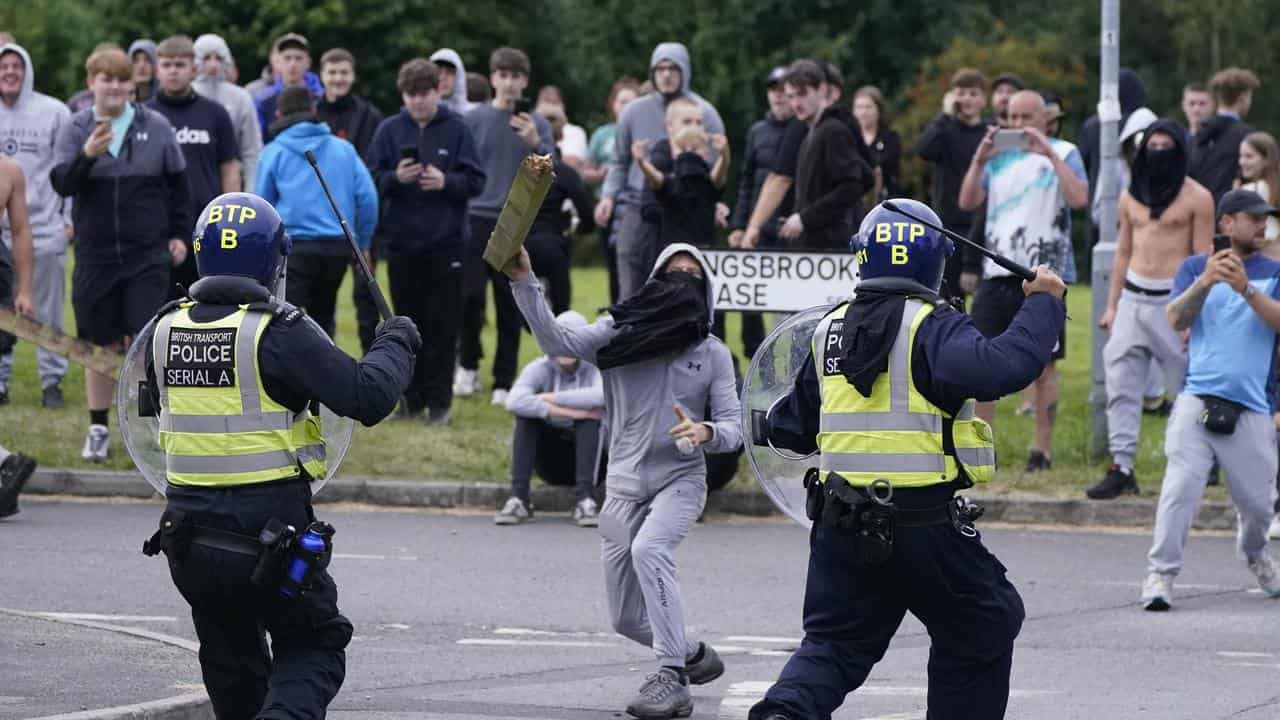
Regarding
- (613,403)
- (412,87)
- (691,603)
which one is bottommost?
(691,603)

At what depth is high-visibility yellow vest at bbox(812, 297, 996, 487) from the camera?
21.8ft

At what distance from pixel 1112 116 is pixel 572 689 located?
7.23m

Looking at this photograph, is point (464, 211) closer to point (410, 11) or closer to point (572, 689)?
point (572, 689)

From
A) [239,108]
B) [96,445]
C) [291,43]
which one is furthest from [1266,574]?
[291,43]

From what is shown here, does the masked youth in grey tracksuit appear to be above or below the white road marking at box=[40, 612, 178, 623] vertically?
above

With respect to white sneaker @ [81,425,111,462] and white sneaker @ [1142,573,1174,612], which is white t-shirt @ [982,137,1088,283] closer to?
white sneaker @ [1142,573,1174,612]

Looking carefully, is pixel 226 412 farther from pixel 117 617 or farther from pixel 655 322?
pixel 117 617

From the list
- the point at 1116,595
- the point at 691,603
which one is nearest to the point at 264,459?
the point at 691,603

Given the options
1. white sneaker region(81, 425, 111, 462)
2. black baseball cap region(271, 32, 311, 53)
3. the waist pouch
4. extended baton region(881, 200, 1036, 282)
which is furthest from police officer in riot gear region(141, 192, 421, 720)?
black baseball cap region(271, 32, 311, 53)

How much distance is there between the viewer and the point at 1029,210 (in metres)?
13.8

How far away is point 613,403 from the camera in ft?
29.5

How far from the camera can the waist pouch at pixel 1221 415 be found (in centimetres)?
1021

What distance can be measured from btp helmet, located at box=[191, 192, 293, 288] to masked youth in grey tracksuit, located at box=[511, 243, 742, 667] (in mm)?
1801

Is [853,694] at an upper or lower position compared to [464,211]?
lower
